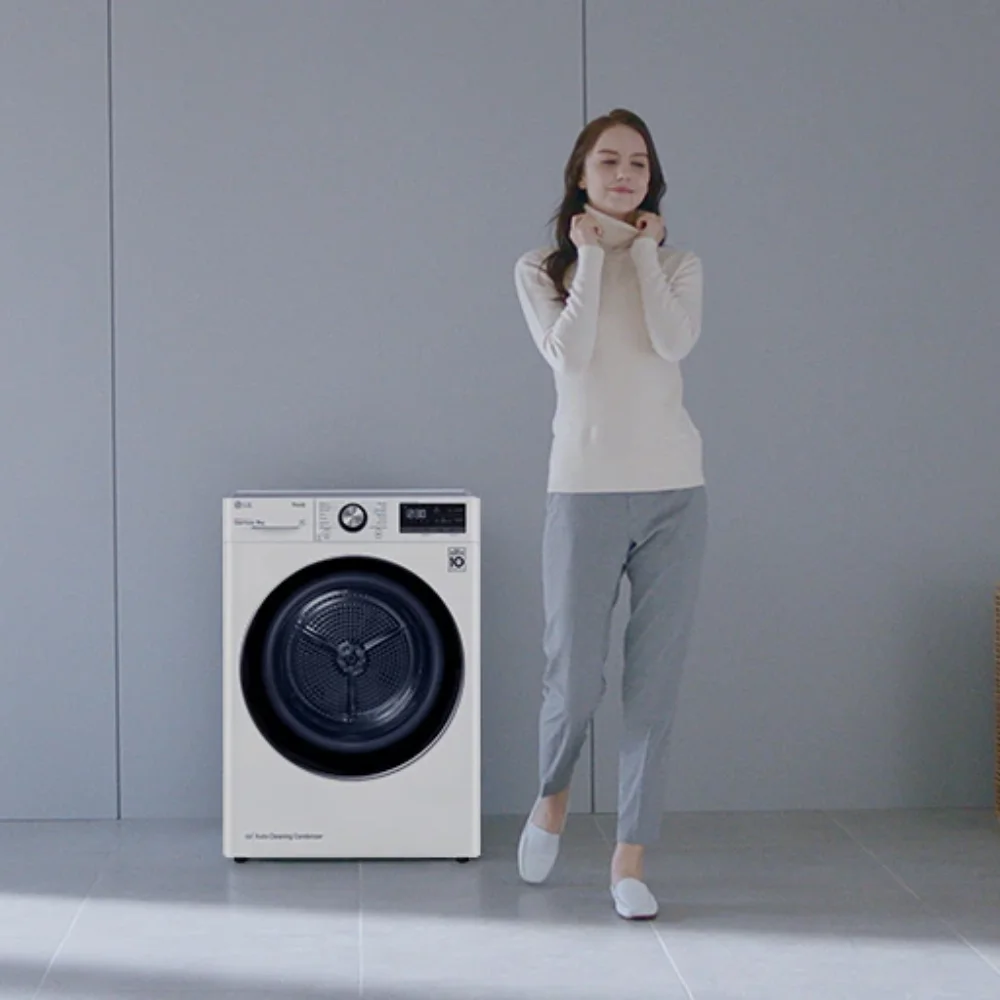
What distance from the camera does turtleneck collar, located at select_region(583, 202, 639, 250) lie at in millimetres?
3176

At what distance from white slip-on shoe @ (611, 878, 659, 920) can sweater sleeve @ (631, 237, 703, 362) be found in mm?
982

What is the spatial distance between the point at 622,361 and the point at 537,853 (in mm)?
991

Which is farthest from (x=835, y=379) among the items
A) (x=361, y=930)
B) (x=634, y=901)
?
(x=361, y=930)

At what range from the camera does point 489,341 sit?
4.07m

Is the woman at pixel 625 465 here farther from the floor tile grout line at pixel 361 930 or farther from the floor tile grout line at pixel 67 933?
the floor tile grout line at pixel 67 933

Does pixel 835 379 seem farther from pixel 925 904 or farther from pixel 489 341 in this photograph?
pixel 925 904

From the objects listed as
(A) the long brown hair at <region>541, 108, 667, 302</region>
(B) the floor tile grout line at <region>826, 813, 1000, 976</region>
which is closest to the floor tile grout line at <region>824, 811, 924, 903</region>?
(B) the floor tile grout line at <region>826, 813, 1000, 976</region>

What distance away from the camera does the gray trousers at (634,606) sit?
3125 millimetres

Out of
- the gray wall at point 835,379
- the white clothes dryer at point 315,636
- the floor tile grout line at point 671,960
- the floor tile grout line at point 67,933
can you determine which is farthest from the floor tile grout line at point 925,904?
the floor tile grout line at point 67,933

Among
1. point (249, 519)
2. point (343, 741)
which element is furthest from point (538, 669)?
point (249, 519)

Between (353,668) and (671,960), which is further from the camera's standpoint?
(353,668)

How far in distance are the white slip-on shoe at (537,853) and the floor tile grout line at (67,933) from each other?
856 millimetres

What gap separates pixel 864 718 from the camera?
4160 millimetres

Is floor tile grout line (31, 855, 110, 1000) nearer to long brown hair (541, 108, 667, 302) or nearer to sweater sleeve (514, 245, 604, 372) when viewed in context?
sweater sleeve (514, 245, 604, 372)
